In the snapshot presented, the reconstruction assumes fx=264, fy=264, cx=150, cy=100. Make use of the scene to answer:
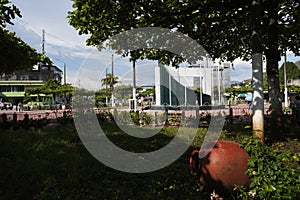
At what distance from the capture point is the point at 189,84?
28.8m

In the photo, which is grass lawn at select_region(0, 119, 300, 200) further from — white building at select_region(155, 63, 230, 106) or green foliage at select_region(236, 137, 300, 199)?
white building at select_region(155, 63, 230, 106)

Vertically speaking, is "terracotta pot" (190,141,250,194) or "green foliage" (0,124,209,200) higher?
"terracotta pot" (190,141,250,194)

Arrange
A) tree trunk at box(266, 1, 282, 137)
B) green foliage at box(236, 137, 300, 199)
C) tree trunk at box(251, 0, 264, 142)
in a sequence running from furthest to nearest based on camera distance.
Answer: tree trunk at box(266, 1, 282, 137) → tree trunk at box(251, 0, 264, 142) → green foliage at box(236, 137, 300, 199)

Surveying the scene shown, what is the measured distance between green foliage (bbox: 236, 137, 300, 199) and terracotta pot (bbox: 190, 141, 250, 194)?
0.39 ft

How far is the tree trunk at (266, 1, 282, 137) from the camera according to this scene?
7898mm

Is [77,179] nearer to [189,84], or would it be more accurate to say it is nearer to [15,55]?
[15,55]

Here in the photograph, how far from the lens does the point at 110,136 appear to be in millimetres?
9289

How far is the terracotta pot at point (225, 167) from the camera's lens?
154 inches

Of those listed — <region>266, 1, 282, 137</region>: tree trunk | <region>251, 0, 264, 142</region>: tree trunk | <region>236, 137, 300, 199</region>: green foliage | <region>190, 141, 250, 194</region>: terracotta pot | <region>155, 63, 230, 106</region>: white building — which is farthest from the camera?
<region>155, 63, 230, 106</region>: white building

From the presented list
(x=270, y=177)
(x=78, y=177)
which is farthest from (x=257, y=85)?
(x=78, y=177)

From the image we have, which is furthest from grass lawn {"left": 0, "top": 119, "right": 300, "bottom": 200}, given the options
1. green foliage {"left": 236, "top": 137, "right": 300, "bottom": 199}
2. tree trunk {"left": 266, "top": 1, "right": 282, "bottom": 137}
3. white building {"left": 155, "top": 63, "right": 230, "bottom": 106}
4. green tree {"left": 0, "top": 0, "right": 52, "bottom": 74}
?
white building {"left": 155, "top": 63, "right": 230, "bottom": 106}

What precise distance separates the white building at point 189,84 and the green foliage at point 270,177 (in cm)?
1637

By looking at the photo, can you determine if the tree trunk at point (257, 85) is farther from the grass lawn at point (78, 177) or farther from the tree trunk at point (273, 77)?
the tree trunk at point (273, 77)

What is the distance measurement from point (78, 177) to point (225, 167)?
9.08 ft
